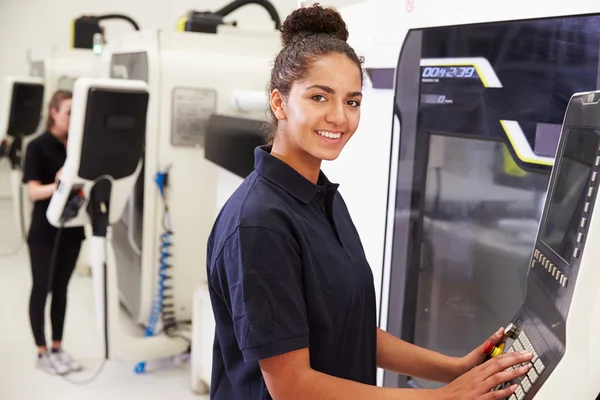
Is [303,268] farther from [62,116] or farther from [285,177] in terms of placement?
[62,116]

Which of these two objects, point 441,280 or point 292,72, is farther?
point 441,280

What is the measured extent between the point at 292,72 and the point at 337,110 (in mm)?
111

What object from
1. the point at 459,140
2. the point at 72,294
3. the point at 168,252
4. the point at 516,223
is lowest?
the point at 72,294

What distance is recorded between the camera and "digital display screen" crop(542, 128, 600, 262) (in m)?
0.95

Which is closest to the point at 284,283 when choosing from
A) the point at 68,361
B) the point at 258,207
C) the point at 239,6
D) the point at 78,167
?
the point at 258,207

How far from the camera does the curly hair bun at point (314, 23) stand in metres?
1.40

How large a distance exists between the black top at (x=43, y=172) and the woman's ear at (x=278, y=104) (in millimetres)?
2681

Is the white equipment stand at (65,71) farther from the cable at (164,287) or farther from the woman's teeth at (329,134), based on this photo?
the woman's teeth at (329,134)

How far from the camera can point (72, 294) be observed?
5.28 m

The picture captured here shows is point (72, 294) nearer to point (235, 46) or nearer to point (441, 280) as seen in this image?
point (235, 46)

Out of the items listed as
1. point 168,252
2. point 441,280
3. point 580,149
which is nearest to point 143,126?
point 168,252

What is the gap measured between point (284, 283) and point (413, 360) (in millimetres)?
433

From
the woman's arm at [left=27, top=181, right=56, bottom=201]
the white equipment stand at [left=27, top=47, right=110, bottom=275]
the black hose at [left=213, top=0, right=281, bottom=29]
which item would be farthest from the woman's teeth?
the white equipment stand at [left=27, top=47, right=110, bottom=275]

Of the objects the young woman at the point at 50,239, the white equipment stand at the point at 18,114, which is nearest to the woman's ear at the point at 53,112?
the young woman at the point at 50,239
